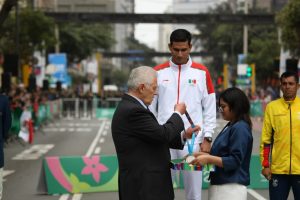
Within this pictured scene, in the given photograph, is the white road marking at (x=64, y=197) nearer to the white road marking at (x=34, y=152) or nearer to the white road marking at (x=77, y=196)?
the white road marking at (x=77, y=196)

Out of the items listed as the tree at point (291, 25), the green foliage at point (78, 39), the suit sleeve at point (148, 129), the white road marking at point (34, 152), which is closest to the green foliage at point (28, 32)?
the tree at point (291, 25)

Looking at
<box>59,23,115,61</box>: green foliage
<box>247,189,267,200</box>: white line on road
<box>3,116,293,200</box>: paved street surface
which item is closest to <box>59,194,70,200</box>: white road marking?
<box>3,116,293,200</box>: paved street surface

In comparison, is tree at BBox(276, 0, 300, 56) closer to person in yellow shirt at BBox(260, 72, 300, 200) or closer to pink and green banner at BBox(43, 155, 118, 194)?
pink and green banner at BBox(43, 155, 118, 194)

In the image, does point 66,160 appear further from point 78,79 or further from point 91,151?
point 78,79

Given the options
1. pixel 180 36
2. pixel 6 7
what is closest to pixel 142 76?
pixel 180 36

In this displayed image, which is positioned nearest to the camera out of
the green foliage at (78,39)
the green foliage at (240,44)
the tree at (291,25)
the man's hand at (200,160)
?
the man's hand at (200,160)

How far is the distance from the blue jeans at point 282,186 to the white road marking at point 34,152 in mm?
12868

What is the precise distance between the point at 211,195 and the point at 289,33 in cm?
2324

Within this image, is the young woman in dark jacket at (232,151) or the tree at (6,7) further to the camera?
the tree at (6,7)

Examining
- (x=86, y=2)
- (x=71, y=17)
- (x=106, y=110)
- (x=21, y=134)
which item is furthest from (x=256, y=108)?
(x=86, y=2)

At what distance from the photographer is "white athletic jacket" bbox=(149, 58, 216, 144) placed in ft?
21.8

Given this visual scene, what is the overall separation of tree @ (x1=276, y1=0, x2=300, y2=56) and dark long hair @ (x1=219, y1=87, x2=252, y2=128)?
2257 cm

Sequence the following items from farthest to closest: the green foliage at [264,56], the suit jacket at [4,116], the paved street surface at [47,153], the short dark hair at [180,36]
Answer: the green foliage at [264,56] → the paved street surface at [47,153] → the suit jacket at [4,116] → the short dark hair at [180,36]

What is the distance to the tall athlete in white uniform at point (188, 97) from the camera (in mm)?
6586
